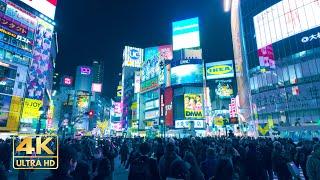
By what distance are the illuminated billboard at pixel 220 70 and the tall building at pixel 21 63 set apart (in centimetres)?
4832

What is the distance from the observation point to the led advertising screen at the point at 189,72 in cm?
7688

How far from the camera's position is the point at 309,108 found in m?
51.6

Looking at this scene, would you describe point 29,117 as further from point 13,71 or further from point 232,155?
point 232,155

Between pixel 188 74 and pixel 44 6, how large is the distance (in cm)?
4639

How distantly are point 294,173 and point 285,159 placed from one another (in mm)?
1485

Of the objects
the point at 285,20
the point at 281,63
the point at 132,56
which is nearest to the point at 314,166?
the point at 281,63

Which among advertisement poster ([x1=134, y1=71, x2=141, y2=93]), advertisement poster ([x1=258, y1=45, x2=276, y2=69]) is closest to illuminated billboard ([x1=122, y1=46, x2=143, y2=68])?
advertisement poster ([x1=134, y1=71, x2=141, y2=93])

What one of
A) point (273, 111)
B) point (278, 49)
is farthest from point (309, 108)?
point (278, 49)

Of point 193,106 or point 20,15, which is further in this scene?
point 193,106

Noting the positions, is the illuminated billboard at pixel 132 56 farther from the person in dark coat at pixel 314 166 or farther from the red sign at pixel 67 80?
the person in dark coat at pixel 314 166

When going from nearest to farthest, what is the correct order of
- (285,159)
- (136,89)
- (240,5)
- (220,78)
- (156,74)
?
(285,159) → (240,5) → (220,78) → (156,74) → (136,89)

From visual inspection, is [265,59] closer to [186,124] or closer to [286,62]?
[286,62]

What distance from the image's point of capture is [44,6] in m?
74.1

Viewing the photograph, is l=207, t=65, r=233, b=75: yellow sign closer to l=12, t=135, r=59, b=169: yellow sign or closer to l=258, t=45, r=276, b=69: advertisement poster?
l=258, t=45, r=276, b=69: advertisement poster
